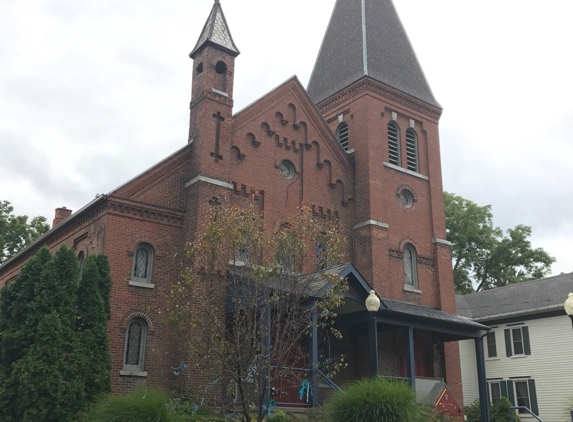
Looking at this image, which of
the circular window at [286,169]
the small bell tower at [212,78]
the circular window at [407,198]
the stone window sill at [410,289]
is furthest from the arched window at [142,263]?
the circular window at [407,198]

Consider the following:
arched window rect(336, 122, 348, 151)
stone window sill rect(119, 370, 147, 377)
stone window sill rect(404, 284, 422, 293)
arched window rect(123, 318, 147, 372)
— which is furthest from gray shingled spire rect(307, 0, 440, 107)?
stone window sill rect(119, 370, 147, 377)

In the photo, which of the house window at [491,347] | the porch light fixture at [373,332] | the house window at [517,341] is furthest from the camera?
the house window at [491,347]

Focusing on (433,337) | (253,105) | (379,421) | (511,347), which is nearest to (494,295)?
(511,347)

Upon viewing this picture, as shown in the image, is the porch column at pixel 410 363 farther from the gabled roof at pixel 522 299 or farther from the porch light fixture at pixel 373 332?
the gabled roof at pixel 522 299

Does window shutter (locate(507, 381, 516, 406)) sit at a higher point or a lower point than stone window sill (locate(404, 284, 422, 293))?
lower

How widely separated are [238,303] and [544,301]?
74.3 feet

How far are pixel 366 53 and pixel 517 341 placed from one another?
16.1 meters

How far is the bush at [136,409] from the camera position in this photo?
11.9 metres

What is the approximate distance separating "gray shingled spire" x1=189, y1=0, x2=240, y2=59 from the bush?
13.4 m

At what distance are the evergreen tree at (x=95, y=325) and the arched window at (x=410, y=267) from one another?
12.4 meters

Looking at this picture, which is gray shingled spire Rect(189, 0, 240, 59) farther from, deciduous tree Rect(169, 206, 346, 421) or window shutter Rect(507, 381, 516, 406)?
window shutter Rect(507, 381, 516, 406)

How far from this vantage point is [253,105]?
2289 centimetres

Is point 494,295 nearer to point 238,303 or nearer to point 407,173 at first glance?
point 407,173

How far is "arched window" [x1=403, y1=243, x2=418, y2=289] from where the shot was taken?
24.8 meters
